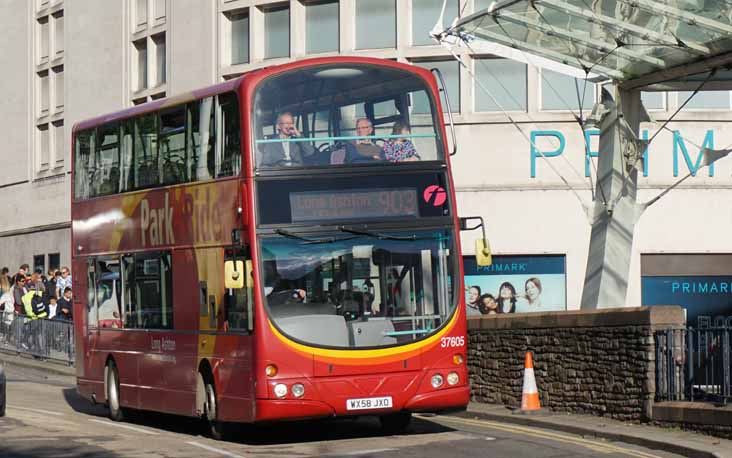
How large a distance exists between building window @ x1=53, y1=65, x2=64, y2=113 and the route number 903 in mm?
35002

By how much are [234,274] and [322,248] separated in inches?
42.1

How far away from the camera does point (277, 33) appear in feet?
132

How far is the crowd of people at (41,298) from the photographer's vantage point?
113 feet

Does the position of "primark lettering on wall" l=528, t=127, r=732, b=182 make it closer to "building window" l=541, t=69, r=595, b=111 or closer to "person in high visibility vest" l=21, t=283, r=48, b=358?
"building window" l=541, t=69, r=595, b=111

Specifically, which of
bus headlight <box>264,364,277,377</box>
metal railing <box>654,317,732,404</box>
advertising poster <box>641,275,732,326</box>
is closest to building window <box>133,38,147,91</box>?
advertising poster <box>641,275,732,326</box>

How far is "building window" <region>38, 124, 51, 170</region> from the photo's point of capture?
51219mm

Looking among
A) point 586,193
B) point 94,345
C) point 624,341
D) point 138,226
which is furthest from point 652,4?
point 586,193

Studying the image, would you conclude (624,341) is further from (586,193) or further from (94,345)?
(586,193)

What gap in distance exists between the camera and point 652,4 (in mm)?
19562

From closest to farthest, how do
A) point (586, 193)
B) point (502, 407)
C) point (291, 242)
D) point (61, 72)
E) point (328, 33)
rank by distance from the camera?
1. point (291, 242)
2. point (502, 407)
3. point (586, 193)
4. point (328, 33)
5. point (61, 72)

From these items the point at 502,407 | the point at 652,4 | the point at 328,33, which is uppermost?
the point at 328,33

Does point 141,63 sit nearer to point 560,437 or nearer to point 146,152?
point 146,152

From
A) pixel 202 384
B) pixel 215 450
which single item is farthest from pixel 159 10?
pixel 215 450

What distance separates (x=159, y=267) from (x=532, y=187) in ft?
62.0
